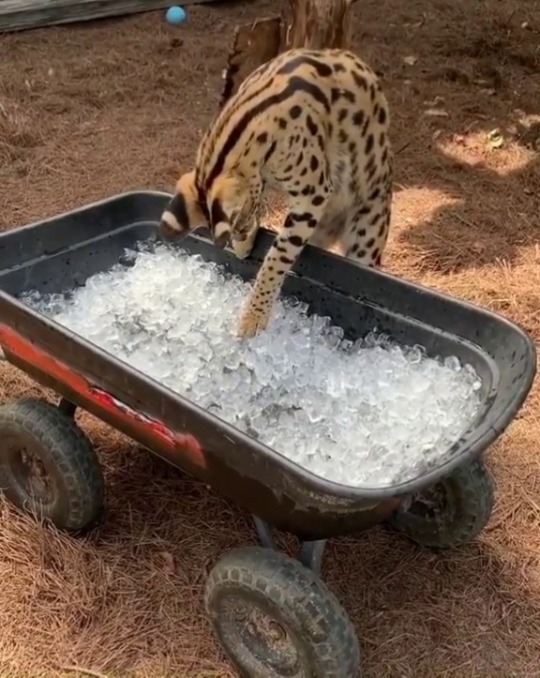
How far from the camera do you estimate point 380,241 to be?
136 inches

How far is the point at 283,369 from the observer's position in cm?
276

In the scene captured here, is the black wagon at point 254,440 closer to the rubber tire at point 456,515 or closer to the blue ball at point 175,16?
the rubber tire at point 456,515

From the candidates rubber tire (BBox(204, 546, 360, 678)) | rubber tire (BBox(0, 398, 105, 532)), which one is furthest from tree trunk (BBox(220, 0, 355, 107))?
rubber tire (BBox(204, 546, 360, 678))

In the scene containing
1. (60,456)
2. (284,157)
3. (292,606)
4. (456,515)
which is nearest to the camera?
(292,606)

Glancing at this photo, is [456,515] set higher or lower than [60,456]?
lower

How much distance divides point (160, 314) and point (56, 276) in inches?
16.8

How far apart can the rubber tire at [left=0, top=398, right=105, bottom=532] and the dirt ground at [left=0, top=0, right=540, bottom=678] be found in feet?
0.38

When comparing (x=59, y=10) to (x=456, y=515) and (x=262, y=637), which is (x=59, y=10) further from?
(x=262, y=637)

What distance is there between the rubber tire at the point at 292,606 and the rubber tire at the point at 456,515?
596 millimetres

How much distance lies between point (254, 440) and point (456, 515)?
Answer: 1002 mm

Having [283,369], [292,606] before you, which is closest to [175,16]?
[283,369]

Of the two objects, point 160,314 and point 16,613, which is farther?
point 160,314

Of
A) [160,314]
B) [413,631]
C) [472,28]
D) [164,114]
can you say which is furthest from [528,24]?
[413,631]

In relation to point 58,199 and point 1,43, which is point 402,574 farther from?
point 1,43
